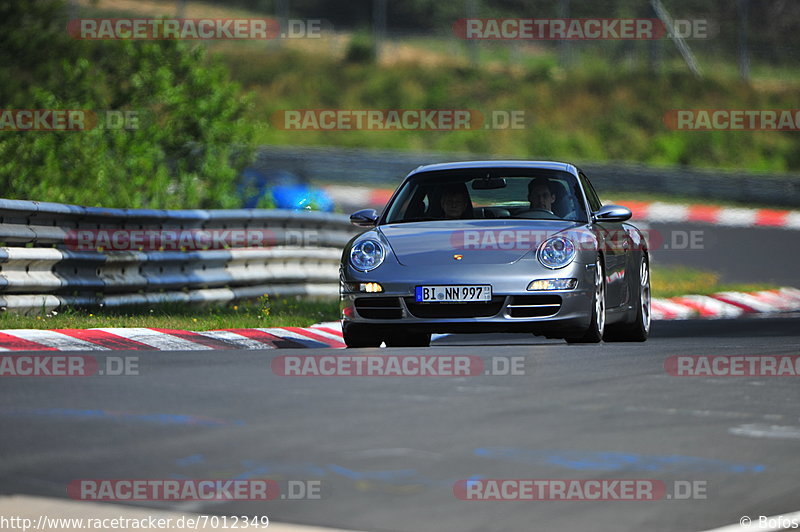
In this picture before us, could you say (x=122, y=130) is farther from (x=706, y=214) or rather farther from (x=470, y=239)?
(x=706, y=214)

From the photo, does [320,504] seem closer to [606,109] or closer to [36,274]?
[36,274]

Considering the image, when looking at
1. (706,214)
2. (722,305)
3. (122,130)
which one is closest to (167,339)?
(722,305)

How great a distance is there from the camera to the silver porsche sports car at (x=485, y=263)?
34.4 ft

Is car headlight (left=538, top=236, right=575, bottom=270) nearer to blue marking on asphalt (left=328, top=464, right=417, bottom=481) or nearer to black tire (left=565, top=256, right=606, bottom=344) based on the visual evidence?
black tire (left=565, top=256, right=606, bottom=344)

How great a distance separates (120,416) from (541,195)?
5438mm

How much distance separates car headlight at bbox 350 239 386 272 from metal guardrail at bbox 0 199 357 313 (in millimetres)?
2794

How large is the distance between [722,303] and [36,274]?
9270mm

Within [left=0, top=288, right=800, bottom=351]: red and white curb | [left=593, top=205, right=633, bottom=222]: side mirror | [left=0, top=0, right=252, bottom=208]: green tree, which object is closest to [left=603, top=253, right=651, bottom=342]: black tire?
[left=593, top=205, right=633, bottom=222]: side mirror

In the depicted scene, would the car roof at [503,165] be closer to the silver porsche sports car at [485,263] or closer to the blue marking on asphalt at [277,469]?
the silver porsche sports car at [485,263]

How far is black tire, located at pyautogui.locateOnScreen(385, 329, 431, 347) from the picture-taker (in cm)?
1077

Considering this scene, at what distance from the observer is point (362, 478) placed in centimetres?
567

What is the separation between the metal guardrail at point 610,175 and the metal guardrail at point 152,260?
1813 cm

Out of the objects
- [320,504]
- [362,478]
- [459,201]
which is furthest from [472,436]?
[459,201]

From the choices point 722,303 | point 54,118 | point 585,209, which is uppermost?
point 54,118
